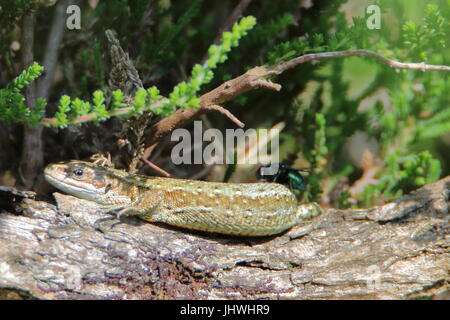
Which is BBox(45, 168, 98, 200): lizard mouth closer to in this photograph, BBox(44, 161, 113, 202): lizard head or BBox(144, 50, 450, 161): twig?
BBox(44, 161, 113, 202): lizard head

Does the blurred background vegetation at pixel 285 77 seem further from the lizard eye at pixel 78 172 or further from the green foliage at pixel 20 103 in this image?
the green foliage at pixel 20 103

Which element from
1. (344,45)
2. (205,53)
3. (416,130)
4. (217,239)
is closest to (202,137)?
(205,53)

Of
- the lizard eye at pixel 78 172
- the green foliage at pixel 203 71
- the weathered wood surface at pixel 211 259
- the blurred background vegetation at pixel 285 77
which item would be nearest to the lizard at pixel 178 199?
the lizard eye at pixel 78 172

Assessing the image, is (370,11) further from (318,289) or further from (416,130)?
(318,289)

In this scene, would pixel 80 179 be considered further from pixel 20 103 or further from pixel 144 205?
pixel 20 103

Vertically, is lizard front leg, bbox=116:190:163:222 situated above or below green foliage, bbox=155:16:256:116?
below

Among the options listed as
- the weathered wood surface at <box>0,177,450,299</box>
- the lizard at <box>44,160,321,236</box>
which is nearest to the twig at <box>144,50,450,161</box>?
the lizard at <box>44,160,321,236</box>
